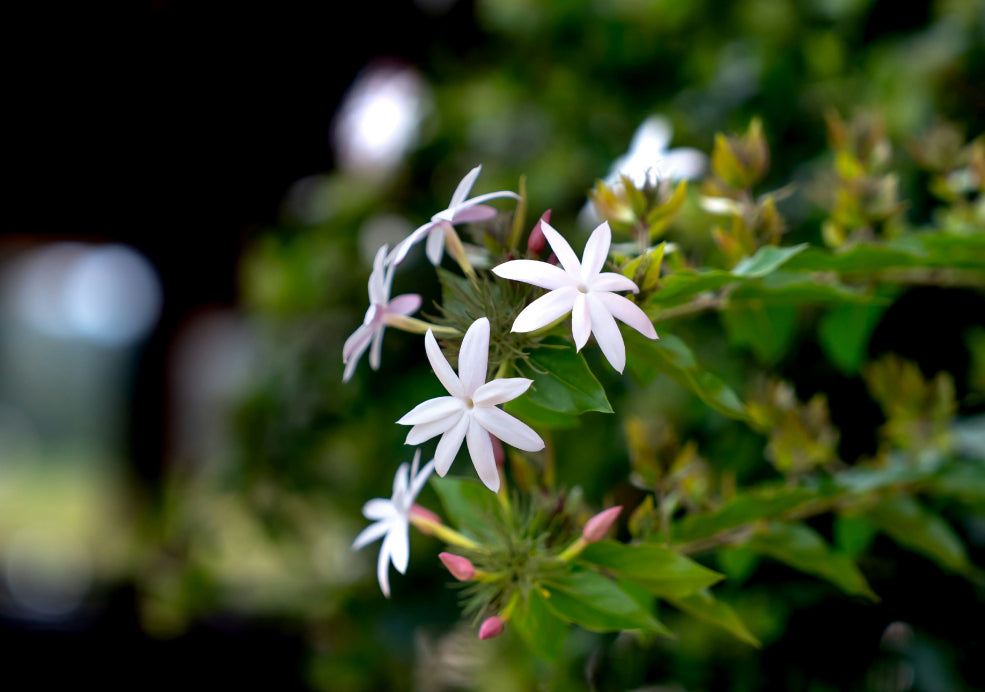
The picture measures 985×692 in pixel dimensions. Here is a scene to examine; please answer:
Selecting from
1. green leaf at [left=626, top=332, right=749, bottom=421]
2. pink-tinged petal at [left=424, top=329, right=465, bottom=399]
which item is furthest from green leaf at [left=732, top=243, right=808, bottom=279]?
pink-tinged petal at [left=424, top=329, right=465, bottom=399]

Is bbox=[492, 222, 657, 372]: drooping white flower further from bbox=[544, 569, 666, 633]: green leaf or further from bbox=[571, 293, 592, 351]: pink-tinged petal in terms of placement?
bbox=[544, 569, 666, 633]: green leaf

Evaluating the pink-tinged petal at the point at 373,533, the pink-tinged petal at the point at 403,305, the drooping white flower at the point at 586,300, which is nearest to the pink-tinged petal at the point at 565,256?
the drooping white flower at the point at 586,300

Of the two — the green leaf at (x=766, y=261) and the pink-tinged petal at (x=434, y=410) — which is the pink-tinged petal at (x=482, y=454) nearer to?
the pink-tinged petal at (x=434, y=410)

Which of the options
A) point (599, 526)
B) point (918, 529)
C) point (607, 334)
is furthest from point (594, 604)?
point (918, 529)

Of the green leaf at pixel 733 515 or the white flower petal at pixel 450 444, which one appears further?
the green leaf at pixel 733 515

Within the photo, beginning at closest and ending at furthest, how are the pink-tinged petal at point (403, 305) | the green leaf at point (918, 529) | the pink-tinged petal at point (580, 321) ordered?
the pink-tinged petal at point (580, 321) → the pink-tinged petal at point (403, 305) → the green leaf at point (918, 529)

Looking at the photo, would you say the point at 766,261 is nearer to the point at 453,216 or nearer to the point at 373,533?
the point at 453,216
